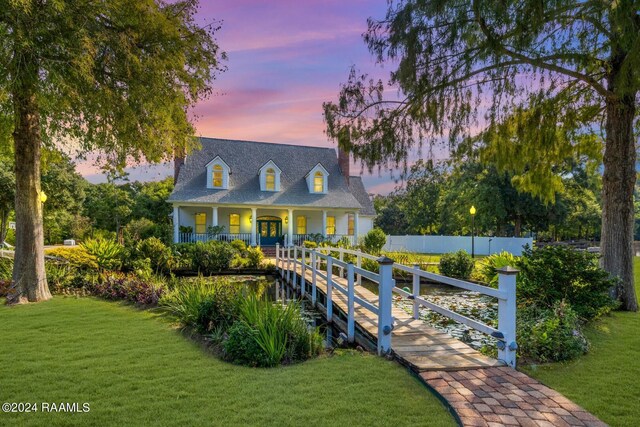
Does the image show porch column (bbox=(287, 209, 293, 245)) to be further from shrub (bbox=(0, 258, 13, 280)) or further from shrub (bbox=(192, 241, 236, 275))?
shrub (bbox=(0, 258, 13, 280))

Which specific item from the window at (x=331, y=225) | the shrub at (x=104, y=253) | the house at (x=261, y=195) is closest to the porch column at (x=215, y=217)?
the house at (x=261, y=195)

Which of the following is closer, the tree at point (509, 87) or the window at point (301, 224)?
the tree at point (509, 87)

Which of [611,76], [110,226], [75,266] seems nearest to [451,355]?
[611,76]

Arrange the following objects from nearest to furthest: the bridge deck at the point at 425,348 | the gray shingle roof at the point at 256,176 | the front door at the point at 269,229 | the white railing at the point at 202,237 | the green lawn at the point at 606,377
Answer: the green lawn at the point at 606,377, the bridge deck at the point at 425,348, the white railing at the point at 202,237, the gray shingle roof at the point at 256,176, the front door at the point at 269,229

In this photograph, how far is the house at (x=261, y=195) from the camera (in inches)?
900

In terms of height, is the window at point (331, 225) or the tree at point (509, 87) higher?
the tree at point (509, 87)

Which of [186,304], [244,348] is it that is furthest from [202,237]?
[244,348]

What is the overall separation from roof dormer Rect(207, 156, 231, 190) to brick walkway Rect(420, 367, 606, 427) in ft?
68.3

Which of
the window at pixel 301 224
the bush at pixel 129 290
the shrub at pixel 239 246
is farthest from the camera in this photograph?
the window at pixel 301 224

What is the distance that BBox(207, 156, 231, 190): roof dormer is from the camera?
76.8 feet

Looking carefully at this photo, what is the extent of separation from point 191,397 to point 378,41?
7179mm

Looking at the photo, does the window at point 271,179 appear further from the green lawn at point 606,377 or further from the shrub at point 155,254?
the green lawn at point 606,377

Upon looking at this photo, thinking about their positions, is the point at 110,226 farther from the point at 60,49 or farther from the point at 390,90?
the point at 390,90

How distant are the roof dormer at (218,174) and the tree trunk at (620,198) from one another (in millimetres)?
19296
